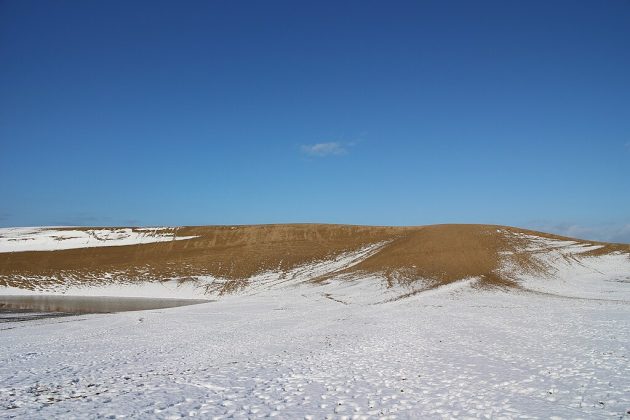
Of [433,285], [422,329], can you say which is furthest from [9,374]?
[433,285]

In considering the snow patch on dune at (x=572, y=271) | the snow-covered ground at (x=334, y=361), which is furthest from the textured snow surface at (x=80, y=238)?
the snow patch on dune at (x=572, y=271)

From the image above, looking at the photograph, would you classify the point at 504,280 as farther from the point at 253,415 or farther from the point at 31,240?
the point at 31,240

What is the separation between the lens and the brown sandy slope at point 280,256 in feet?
160

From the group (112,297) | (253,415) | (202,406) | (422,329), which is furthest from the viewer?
(112,297)

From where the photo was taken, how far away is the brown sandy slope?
4888cm

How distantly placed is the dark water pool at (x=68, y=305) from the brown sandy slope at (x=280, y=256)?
759 cm

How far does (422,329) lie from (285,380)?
11271 mm

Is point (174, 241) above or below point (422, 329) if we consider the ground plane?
above

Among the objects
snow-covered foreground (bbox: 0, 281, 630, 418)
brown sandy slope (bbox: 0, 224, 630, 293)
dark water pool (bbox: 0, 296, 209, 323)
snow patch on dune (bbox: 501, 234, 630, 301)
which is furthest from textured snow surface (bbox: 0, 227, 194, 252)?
snow patch on dune (bbox: 501, 234, 630, 301)

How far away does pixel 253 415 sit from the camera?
31.8 feet

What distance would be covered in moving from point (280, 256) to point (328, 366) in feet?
151

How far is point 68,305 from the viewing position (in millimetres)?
40875

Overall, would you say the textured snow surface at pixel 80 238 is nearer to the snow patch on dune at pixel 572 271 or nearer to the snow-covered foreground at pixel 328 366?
the snow-covered foreground at pixel 328 366

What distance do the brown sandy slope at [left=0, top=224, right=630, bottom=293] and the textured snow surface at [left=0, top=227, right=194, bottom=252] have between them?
232 cm
